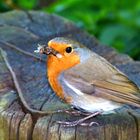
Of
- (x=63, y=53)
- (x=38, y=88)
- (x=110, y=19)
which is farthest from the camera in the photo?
(x=110, y=19)

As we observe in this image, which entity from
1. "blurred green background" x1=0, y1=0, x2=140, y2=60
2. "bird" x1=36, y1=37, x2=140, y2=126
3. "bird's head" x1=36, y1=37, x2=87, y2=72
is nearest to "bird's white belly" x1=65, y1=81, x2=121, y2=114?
"bird" x1=36, y1=37, x2=140, y2=126

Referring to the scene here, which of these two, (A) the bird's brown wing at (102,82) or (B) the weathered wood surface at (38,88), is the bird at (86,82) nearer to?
(A) the bird's brown wing at (102,82)

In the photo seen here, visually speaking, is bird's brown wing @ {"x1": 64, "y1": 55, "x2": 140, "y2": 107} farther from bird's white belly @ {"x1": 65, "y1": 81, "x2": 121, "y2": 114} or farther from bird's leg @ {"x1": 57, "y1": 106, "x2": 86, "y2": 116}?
bird's leg @ {"x1": 57, "y1": 106, "x2": 86, "y2": 116}

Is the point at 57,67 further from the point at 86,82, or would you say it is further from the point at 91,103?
the point at 91,103

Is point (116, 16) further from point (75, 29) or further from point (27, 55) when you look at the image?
point (27, 55)

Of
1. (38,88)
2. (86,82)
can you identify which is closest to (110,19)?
(38,88)

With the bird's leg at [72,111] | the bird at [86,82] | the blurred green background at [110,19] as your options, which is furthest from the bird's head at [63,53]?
the blurred green background at [110,19]

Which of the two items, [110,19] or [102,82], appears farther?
[110,19]
